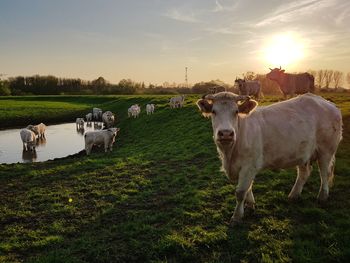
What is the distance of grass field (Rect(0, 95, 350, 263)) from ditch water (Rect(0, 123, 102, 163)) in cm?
742

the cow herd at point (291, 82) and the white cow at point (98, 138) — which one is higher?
the cow herd at point (291, 82)

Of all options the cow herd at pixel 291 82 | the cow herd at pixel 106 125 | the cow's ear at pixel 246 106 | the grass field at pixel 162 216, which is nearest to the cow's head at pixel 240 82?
the cow herd at pixel 291 82

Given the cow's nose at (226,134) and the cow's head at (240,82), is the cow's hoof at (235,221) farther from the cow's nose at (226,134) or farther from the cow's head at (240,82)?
the cow's head at (240,82)

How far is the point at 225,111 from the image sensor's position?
646cm

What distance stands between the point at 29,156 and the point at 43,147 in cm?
374

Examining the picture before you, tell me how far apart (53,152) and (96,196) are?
1473cm

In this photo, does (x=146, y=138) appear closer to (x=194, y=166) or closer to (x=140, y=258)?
(x=194, y=166)

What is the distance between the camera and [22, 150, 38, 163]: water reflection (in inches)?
824

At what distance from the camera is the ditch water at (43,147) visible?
71.5 feet

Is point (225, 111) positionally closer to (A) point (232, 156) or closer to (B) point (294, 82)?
(A) point (232, 156)

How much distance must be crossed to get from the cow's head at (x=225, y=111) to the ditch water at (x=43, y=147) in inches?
661

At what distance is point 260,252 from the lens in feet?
19.8

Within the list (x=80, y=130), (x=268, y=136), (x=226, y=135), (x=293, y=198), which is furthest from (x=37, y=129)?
(x=226, y=135)

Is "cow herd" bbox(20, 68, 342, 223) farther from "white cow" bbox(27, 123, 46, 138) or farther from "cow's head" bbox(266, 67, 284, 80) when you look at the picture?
"white cow" bbox(27, 123, 46, 138)
